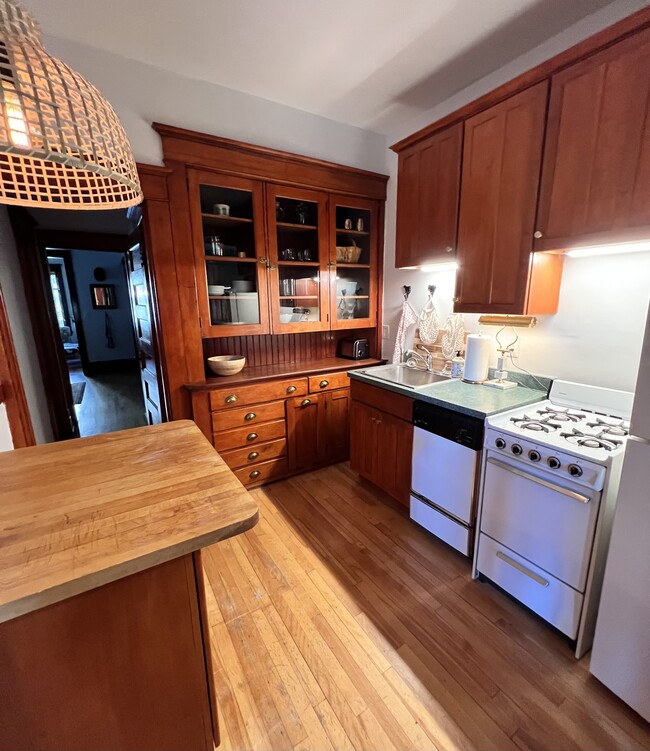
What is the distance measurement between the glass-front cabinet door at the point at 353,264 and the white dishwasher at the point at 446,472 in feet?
4.09

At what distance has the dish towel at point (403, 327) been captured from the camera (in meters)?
2.76

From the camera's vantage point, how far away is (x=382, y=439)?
2.33m

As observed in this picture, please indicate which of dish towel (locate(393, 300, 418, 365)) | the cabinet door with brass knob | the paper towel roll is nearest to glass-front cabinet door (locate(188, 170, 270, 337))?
the cabinet door with brass knob

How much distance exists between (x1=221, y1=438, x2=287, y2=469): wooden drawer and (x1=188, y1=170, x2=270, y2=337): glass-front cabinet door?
853 millimetres

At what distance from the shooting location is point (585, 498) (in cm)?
129

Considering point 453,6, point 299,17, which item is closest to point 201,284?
point 299,17

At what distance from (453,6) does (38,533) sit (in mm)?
2568

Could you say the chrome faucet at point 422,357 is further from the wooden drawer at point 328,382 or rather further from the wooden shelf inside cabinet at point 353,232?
the wooden shelf inside cabinet at point 353,232

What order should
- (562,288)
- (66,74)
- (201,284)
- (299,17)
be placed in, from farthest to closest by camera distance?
1. (201,284)
2. (562,288)
3. (299,17)
4. (66,74)

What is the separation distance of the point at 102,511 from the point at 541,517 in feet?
5.30

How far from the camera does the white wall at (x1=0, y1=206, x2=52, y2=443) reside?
8.03ft

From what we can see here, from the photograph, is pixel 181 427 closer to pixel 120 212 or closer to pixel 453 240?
pixel 453 240

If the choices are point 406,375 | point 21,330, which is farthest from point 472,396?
point 21,330

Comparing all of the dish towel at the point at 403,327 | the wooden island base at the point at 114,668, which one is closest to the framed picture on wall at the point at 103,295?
the dish towel at the point at 403,327
